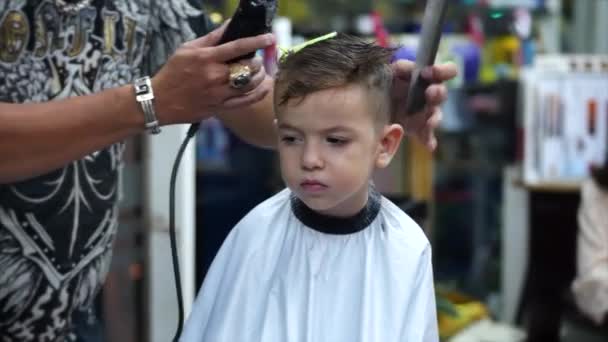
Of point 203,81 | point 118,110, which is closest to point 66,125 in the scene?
point 118,110

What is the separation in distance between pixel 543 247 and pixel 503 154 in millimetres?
644

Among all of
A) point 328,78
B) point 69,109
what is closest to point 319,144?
point 328,78

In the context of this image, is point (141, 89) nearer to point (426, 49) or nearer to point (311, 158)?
point (311, 158)

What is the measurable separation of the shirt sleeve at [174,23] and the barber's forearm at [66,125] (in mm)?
335

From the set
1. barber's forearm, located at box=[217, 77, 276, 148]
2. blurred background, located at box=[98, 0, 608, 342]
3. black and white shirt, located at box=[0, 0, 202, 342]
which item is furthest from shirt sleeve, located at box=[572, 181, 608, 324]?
black and white shirt, located at box=[0, 0, 202, 342]

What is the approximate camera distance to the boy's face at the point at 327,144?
3.75 ft

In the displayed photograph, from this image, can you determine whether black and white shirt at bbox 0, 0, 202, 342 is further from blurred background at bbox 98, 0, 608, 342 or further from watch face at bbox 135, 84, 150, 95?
blurred background at bbox 98, 0, 608, 342

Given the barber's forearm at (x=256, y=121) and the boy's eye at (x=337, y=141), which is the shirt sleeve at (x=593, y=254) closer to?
the barber's forearm at (x=256, y=121)

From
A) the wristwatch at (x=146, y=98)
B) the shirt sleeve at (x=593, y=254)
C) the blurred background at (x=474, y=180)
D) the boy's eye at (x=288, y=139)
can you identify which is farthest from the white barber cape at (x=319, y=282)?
the shirt sleeve at (x=593, y=254)

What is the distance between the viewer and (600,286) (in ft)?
11.3

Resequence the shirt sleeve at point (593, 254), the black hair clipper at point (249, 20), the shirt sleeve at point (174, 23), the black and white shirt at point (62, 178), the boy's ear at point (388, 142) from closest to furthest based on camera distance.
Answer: the black hair clipper at point (249, 20), the boy's ear at point (388, 142), the black and white shirt at point (62, 178), the shirt sleeve at point (174, 23), the shirt sleeve at point (593, 254)

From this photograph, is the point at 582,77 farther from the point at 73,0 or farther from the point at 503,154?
the point at 73,0

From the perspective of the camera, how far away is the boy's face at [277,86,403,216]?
114 cm

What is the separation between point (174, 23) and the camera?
4.89 feet
